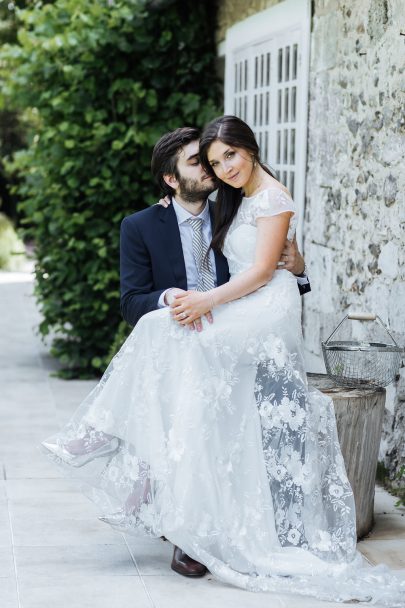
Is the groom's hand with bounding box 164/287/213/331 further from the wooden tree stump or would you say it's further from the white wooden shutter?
the white wooden shutter

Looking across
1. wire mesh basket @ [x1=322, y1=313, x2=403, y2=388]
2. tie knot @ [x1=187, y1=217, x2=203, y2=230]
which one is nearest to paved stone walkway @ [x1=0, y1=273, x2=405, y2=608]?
wire mesh basket @ [x1=322, y1=313, x2=403, y2=388]

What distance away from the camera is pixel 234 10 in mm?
7328

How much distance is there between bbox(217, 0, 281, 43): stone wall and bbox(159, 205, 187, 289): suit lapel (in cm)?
283

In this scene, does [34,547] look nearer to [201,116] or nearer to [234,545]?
[234,545]

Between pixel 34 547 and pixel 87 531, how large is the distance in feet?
1.02

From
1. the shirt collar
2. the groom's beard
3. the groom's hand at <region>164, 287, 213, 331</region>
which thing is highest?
the groom's beard

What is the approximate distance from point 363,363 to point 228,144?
107 cm

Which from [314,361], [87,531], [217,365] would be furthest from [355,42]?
[87,531]

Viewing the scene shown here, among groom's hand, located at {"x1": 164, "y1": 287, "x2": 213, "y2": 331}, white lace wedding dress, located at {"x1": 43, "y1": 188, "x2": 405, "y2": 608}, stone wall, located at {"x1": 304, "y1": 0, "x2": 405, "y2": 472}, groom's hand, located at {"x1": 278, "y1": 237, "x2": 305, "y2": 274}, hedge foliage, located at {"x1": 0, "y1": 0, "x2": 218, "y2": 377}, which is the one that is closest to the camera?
white lace wedding dress, located at {"x1": 43, "y1": 188, "x2": 405, "y2": 608}

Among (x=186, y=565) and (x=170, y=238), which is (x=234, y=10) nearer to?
(x=170, y=238)

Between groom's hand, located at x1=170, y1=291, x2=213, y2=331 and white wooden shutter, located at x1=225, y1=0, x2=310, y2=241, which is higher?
white wooden shutter, located at x1=225, y1=0, x2=310, y2=241

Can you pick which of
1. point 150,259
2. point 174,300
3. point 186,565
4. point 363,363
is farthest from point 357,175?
point 186,565

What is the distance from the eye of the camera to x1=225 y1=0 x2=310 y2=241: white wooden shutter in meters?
6.14

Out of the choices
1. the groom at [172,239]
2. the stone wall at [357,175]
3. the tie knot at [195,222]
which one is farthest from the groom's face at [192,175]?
the stone wall at [357,175]
